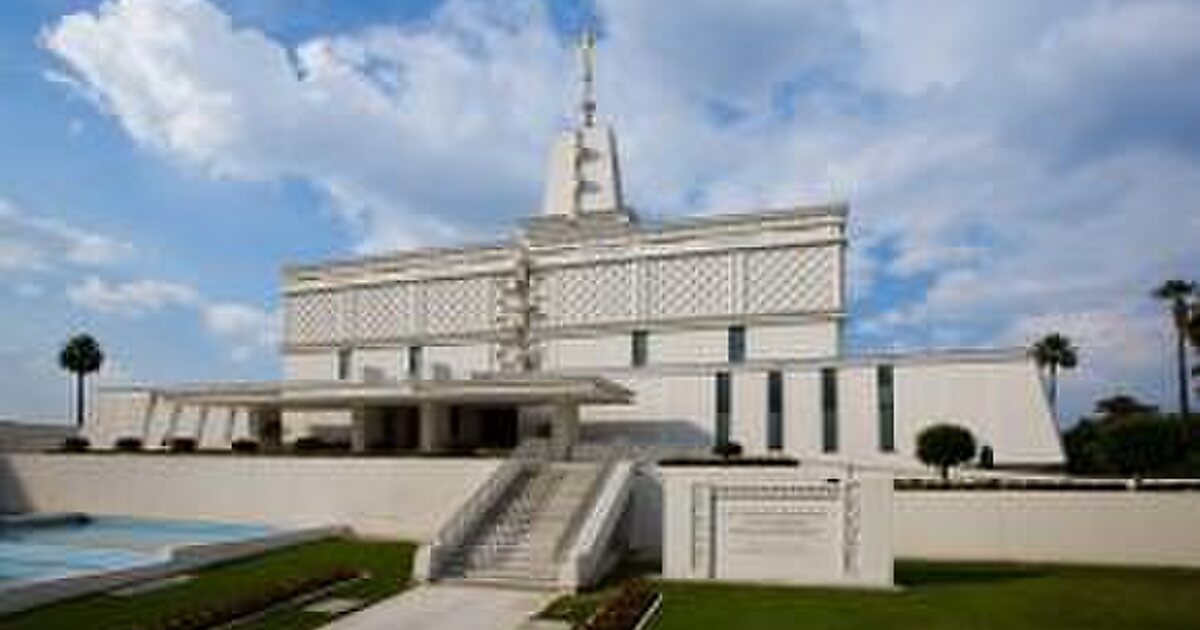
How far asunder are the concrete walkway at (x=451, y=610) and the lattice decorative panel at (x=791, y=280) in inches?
1129

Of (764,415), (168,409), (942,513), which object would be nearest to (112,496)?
(168,409)

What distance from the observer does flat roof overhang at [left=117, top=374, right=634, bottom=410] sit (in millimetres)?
35531

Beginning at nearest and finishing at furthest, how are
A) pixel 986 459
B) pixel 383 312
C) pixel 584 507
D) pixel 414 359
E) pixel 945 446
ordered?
1. pixel 584 507
2. pixel 945 446
3. pixel 986 459
4. pixel 414 359
5. pixel 383 312

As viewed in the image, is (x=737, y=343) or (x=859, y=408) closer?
(x=859, y=408)

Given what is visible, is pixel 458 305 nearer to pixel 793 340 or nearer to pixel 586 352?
pixel 586 352

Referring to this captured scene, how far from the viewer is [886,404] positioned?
38.2 m

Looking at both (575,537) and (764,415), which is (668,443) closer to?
(764,415)

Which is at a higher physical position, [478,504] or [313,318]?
[313,318]

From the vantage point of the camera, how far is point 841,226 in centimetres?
4656

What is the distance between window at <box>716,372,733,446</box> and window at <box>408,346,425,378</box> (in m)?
20.4

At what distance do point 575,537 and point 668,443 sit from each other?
58.9ft

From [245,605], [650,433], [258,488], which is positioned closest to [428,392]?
[258,488]

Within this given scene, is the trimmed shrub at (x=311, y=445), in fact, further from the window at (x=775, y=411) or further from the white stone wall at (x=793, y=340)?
the white stone wall at (x=793, y=340)

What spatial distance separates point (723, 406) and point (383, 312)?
24.1m
